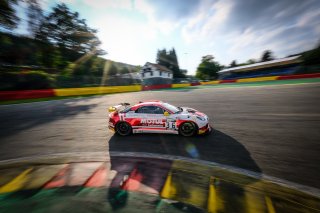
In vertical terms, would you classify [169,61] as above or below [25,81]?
above

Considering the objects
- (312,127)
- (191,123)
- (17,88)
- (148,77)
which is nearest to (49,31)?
(17,88)

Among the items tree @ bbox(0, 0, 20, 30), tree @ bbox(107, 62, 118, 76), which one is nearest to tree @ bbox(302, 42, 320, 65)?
tree @ bbox(107, 62, 118, 76)

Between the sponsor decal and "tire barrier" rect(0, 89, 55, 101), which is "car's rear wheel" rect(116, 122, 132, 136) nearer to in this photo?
the sponsor decal

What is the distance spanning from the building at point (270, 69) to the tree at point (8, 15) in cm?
4709

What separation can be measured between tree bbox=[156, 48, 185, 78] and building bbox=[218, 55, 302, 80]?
19.7 m

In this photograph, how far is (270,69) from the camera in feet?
151

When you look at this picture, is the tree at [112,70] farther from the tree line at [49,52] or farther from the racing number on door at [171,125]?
the racing number on door at [171,125]

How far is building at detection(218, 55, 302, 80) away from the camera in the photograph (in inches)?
1656

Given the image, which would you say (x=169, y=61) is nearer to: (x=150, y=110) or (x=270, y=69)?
(x=270, y=69)

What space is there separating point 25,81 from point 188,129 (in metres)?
23.5

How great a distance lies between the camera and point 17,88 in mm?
21188

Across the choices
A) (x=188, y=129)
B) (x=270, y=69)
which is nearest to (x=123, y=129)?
(x=188, y=129)

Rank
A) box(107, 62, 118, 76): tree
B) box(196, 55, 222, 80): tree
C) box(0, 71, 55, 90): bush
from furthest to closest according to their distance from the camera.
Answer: box(196, 55, 222, 80): tree → box(107, 62, 118, 76): tree → box(0, 71, 55, 90): bush

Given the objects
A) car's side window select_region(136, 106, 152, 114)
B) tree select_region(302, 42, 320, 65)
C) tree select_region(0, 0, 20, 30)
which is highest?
tree select_region(0, 0, 20, 30)
